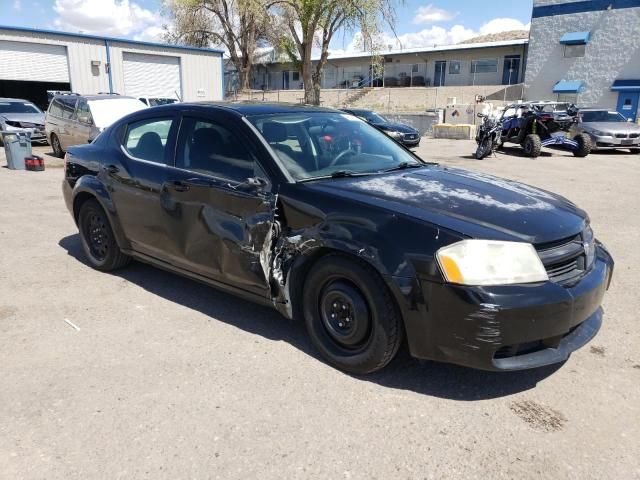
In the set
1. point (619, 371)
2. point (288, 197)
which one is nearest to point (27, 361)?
point (288, 197)

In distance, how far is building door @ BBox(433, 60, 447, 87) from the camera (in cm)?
4556

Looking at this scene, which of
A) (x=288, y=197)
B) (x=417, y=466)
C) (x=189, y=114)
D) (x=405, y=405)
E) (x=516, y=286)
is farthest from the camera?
(x=189, y=114)

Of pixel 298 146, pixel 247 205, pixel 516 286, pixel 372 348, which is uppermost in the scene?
pixel 298 146

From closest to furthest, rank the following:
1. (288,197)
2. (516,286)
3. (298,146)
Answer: (516,286)
(288,197)
(298,146)

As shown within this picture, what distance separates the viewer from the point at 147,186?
13.7ft

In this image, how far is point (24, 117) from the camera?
1681cm

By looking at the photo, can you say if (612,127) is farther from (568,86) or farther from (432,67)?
(432,67)

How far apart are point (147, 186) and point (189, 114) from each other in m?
0.67

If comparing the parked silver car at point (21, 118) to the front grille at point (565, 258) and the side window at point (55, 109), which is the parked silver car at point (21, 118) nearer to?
the side window at point (55, 109)

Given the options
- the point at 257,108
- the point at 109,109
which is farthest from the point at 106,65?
the point at 257,108

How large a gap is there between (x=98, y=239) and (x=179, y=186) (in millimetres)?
1577

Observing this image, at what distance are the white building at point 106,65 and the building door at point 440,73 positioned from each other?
22.6m

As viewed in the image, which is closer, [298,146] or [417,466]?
[417,466]

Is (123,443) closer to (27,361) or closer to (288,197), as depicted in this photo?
(27,361)
